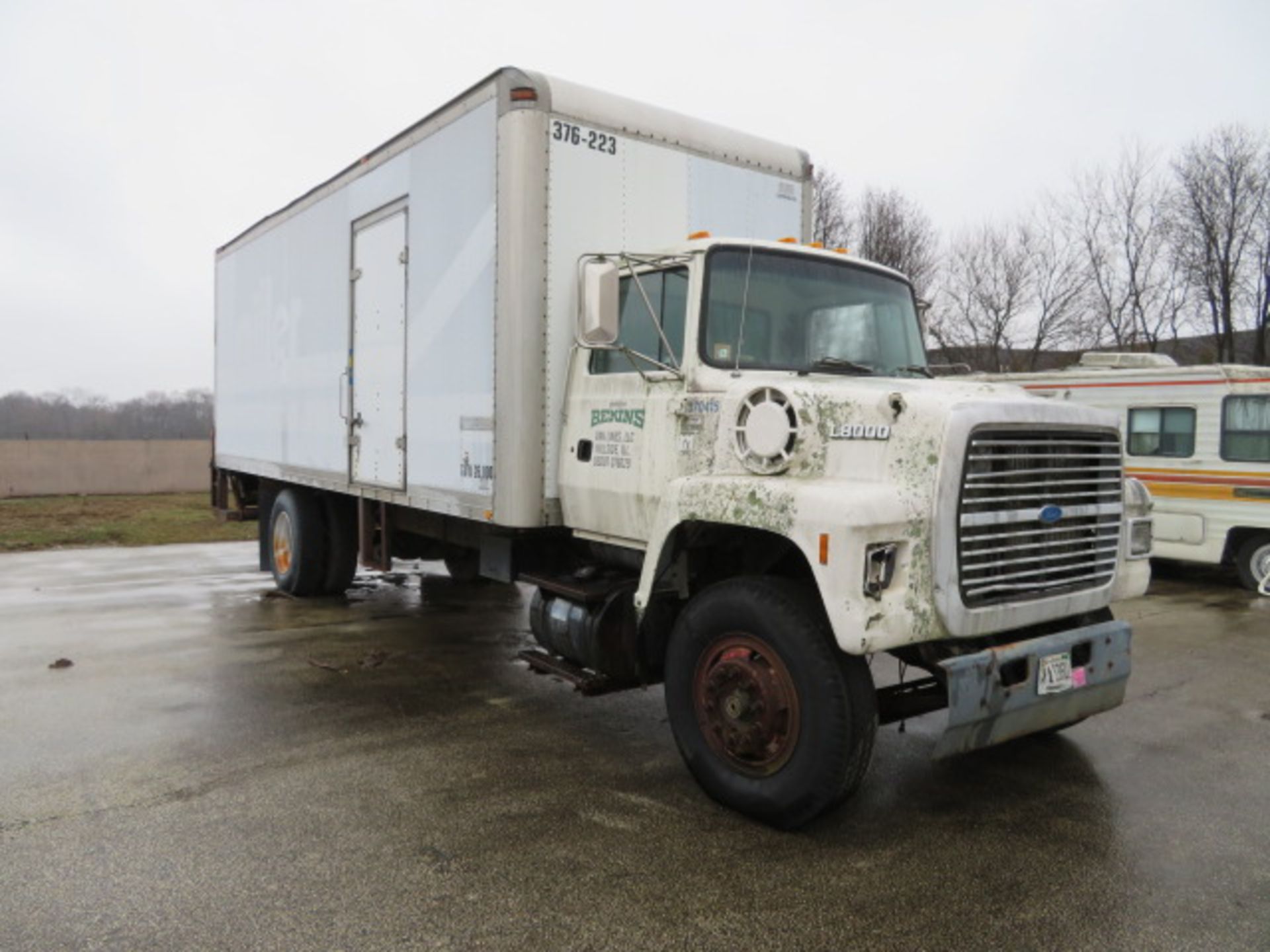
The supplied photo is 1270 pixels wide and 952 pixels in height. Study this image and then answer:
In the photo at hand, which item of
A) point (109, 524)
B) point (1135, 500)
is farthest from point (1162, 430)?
point (109, 524)

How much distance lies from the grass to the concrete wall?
1.93 m

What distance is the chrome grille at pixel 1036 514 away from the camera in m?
3.94

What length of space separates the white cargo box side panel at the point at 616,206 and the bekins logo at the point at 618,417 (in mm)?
362

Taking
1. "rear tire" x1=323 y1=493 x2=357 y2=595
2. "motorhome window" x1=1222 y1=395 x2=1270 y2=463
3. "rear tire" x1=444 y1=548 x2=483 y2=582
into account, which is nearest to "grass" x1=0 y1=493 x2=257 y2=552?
"rear tire" x1=323 y1=493 x2=357 y2=595

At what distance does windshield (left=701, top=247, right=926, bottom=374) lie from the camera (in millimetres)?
4844

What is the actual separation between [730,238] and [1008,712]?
8.88ft

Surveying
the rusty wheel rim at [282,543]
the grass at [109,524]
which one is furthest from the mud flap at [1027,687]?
the grass at [109,524]

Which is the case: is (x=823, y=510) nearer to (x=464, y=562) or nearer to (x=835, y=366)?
(x=835, y=366)

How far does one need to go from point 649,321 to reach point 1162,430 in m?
10.2

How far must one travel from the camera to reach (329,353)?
8273mm

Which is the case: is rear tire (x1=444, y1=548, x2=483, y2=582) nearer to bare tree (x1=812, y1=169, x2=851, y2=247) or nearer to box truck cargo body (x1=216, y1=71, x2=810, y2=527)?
box truck cargo body (x1=216, y1=71, x2=810, y2=527)

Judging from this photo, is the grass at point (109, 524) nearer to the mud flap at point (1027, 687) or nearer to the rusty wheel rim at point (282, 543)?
the rusty wheel rim at point (282, 543)

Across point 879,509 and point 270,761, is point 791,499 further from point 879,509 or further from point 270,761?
point 270,761

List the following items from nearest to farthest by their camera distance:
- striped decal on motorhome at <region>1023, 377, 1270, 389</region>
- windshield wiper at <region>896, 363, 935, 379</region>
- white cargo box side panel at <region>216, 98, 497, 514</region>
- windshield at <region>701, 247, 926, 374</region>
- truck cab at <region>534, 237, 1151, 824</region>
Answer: truck cab at <region>534, 237, 1151, 824</region> < windshield at <region>701, 247, 926, 374</region> < windshield wiper at <region>896, 363, 935, 379</region> < white cargo box side panel at <region>216, 98, 497, 514</region> < striped decal on motorhome at <region>1023, 377, 1270, 389</region>
